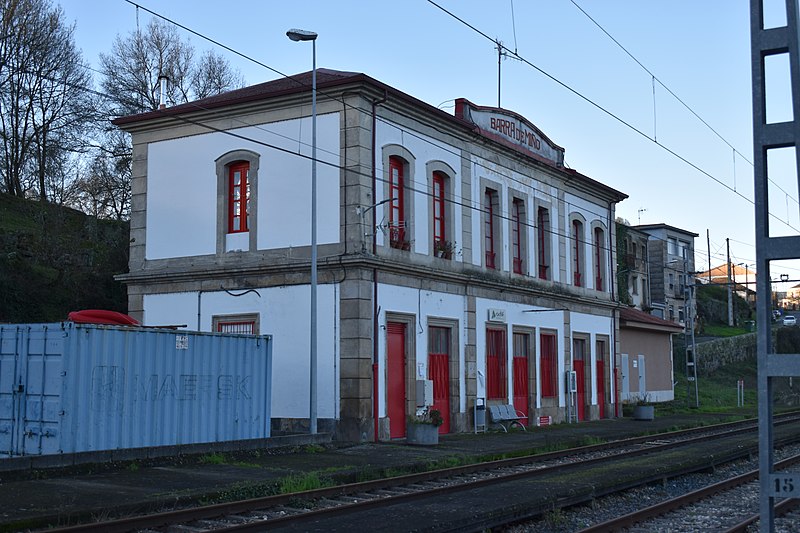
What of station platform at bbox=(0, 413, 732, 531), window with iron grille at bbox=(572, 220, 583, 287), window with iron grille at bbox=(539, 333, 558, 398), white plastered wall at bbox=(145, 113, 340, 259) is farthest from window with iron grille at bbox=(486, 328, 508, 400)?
white plastered wall at bbox=(145, 113, 340, 259)

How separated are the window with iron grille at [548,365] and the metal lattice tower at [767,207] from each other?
25.2 metres

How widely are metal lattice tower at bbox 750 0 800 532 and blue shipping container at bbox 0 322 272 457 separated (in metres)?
13.4

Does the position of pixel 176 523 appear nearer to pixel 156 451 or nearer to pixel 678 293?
pixel 156 451

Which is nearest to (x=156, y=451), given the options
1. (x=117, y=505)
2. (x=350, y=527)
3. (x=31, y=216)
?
(x=117, y=505)

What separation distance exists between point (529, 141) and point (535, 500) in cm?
2043

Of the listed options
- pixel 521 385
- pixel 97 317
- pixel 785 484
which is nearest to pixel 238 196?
pixel 97 317

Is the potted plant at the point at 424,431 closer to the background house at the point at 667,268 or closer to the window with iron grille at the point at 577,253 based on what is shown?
the window with iron grille at the point at 577,253

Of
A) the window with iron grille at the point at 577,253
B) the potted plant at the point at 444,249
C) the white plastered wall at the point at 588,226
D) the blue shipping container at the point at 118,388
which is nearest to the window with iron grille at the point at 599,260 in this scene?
the white plastered wall at the point at 588,226

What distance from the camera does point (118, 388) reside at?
679 inches

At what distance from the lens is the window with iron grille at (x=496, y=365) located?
27.5 meters

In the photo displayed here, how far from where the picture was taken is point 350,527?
35.2ft

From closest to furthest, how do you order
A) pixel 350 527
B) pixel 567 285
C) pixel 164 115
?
pixel 350 527, pixel 164 115, pixel 567 285

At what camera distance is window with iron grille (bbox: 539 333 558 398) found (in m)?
30.8

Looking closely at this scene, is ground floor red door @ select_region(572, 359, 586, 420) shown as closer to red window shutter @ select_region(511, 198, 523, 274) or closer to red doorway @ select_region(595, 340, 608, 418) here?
red doorway @ select_region(595, 340, 608, 418)
